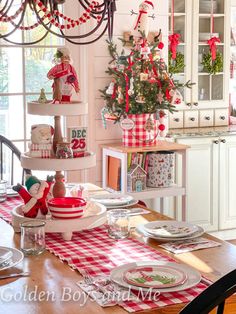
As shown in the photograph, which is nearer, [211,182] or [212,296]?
[212,296]

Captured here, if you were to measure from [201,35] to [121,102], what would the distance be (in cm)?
135

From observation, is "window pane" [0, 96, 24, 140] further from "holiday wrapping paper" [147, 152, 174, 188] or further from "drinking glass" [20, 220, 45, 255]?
"drinking glass" [20, 220, 45, 255]

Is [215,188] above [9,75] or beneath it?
beneath

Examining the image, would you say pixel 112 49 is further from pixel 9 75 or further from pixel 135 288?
pixel 135 288

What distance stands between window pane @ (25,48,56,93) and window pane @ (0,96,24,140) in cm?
12

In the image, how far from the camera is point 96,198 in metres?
2.95

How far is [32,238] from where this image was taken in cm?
218

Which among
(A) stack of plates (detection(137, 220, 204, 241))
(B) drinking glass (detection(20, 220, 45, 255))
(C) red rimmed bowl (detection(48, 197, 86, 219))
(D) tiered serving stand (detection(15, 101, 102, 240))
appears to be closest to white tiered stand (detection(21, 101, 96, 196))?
→ (D) tiered serving stand (detection(15, 101, 102, 240))

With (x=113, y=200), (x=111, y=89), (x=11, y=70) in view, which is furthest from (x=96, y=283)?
(x=11, y=70)

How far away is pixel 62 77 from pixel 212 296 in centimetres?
132

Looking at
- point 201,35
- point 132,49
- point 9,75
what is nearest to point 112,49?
point 132,49

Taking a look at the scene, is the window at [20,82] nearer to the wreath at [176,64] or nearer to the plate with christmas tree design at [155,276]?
the wreath at [176,64]

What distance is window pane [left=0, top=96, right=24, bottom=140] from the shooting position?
4.30 m

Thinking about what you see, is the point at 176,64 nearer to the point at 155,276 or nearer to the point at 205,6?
the point at 205,6
